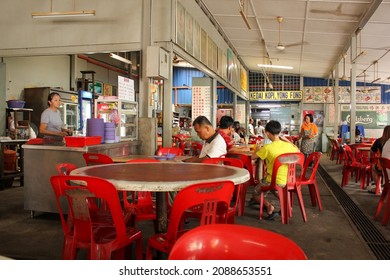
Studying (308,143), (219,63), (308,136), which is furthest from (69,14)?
(308,143)

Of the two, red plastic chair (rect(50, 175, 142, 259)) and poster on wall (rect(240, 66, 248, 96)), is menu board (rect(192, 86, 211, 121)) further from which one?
red plastic chair (rect(50, 175, 142, 259))

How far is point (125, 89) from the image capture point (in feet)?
18.2

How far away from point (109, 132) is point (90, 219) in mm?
2909

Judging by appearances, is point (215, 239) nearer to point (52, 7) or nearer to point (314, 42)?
point (52, 7)

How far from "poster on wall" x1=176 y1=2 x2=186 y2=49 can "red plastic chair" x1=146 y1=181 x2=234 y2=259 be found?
4468 mm

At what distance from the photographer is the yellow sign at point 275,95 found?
54.1ft

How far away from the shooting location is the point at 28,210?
4.57 meters

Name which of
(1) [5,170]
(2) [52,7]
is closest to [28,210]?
(1) [5,170]

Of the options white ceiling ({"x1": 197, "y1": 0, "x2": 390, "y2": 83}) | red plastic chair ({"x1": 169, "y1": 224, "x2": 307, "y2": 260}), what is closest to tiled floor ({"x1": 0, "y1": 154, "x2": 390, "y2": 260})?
red plastic chair ({"x1": 169, "y1": 224, "x2": 307, "y2": 260})

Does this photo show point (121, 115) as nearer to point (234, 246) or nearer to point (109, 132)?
point (109, 132)

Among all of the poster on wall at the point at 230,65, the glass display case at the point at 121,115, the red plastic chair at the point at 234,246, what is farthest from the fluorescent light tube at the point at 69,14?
the poster on wall at the point at 230,65

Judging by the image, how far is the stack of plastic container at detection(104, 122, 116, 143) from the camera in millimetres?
4852

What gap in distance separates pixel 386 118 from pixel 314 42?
856 centimetres

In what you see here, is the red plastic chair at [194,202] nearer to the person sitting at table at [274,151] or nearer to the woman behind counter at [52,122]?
the person sitting at table at [274,151]
